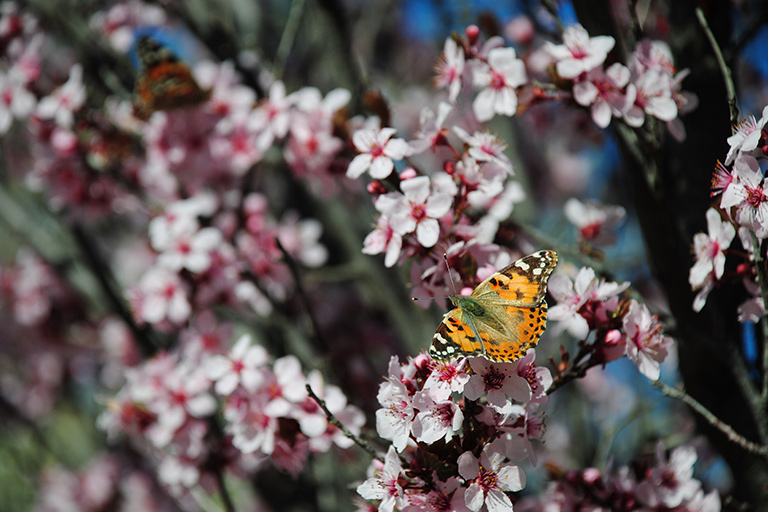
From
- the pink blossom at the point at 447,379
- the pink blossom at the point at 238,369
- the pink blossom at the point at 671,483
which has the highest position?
the pink blossom at the point at 447,379

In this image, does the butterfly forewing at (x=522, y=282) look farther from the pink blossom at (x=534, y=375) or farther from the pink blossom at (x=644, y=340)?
the pink blossom at (x=644, y=340)

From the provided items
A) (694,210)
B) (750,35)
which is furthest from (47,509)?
(750,35)

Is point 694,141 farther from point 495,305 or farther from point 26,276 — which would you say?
point 26,276

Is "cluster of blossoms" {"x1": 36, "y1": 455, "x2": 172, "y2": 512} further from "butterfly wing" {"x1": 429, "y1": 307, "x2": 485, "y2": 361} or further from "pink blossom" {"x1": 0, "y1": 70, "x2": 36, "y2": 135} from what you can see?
"butterfly wing" {"x1": 429, "y1": 307, "x2": 485, "y2": 361}

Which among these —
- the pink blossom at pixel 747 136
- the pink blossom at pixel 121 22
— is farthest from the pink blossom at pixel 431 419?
the pink blossom at pixel 121 22

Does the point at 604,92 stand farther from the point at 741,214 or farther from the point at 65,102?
the point at 65,102

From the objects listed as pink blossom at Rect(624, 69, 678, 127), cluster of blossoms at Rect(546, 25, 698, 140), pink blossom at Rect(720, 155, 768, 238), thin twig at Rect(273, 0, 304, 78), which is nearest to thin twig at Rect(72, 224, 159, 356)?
thin twig at Rect(273, 0, 304, 78)
